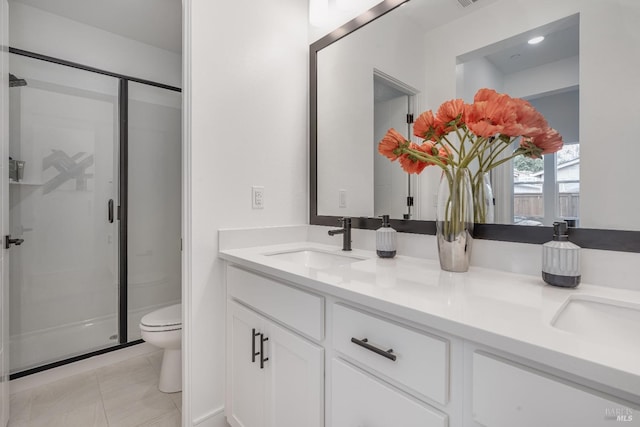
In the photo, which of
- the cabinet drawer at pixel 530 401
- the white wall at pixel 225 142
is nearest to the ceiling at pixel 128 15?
the white wall at pixel 225 142

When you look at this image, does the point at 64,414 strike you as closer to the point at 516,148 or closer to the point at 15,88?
the point at 15,88

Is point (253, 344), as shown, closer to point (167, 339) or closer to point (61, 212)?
point (167, 339)

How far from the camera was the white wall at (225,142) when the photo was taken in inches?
52.2

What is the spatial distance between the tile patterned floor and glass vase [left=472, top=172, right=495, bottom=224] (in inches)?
67.8

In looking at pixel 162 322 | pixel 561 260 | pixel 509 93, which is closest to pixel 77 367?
pixel 162 322

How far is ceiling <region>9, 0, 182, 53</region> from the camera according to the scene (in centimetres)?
194

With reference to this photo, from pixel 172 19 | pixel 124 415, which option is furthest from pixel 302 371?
pixel 172 19

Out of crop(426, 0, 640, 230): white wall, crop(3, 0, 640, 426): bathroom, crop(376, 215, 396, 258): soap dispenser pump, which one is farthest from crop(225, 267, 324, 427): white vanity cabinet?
crop(426, 0, 640, 230): white wall

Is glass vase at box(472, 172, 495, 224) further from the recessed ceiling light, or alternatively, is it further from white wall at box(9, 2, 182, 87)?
white wall at box(9, 2, 182, 87)

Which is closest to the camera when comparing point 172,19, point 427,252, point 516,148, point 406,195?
point 516,148

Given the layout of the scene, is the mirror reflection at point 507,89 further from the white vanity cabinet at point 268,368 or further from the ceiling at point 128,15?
the ceiling at point 128,15

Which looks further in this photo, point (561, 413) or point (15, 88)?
point (15, 88)

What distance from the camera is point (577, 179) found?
2.91 feet

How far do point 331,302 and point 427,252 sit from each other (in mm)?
543
